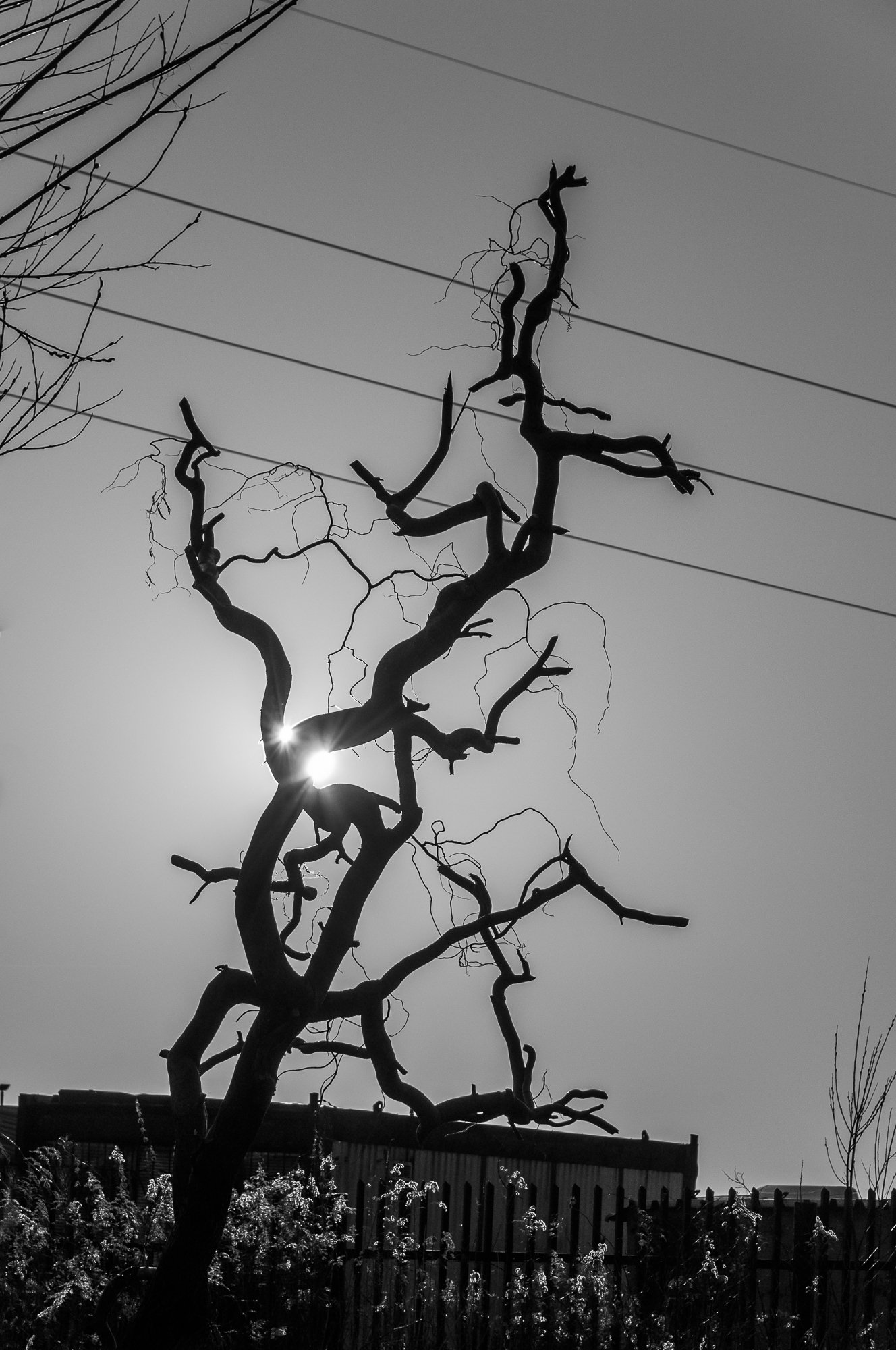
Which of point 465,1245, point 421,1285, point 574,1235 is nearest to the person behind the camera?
point 421,1285

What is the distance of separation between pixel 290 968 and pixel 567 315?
2.97 meters

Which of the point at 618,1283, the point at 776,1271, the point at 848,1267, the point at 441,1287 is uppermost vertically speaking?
the point at 848,1267

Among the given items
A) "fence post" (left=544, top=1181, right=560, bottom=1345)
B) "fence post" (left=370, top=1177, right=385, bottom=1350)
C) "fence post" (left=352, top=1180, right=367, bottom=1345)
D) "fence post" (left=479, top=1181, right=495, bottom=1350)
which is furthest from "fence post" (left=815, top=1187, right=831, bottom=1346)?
Result: "fence post" (left=352, top=1180, right=367, bottom=1345)

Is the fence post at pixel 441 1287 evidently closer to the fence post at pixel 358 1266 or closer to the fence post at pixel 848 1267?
the fence post at pixel 358 1266

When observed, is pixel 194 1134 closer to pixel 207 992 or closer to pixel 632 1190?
pixel 207 992

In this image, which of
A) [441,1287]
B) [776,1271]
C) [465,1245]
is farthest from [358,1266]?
[776,1271]

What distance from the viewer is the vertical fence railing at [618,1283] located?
6238 mm

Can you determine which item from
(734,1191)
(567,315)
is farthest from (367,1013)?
(734,1191)

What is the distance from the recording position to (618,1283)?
21.4 feet

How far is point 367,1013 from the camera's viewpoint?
15.9 feet

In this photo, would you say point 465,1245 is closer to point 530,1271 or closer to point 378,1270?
point 530,1271

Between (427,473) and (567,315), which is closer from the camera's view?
(427,473)

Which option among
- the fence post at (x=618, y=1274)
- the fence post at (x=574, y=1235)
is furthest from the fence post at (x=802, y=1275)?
the fence post at (x=574, y=1235)

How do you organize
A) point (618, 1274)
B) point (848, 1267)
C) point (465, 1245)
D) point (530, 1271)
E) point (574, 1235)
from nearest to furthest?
point (848, 1267) < point (530, 1271) < point (618, 1274) < point (465, 1245) < point (574, 1235)
